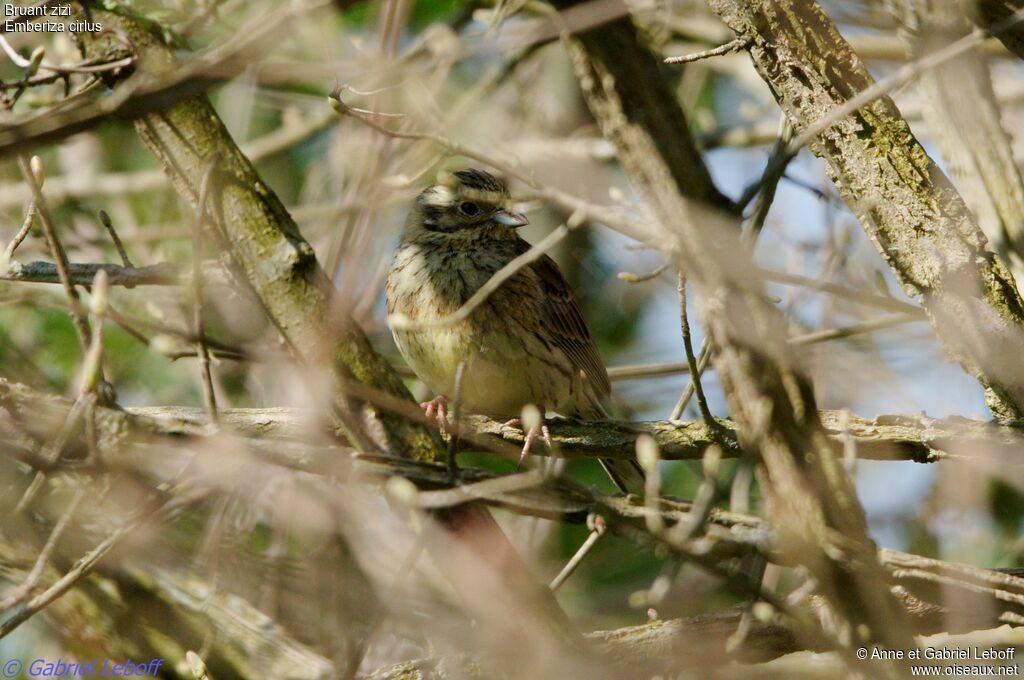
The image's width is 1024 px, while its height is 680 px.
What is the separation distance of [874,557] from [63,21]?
386 centimetres

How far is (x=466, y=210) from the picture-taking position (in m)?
5.65

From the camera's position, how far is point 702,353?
4145mm

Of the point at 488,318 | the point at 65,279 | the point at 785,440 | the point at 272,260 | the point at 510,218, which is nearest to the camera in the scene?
the point at 785,440

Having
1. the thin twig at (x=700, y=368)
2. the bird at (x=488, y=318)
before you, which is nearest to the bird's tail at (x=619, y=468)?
the bird at (x=488, y=318)

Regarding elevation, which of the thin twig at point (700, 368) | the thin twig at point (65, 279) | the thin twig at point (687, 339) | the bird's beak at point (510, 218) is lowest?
the thin twig at point (700, 368)

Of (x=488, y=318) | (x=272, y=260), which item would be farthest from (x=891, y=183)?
(x=272, y=260)

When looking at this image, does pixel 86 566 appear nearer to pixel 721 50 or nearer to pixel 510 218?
pixel 721 50

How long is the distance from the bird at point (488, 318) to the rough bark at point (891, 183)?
165 cm

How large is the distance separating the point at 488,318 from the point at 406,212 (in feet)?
6.03

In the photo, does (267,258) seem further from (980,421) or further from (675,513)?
(980,421)

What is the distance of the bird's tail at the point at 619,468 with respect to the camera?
5.48 m

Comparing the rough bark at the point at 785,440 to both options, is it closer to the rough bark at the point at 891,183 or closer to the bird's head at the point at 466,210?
the rough bark at the point at 891,183

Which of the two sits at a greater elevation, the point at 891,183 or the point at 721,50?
the point at 721,50

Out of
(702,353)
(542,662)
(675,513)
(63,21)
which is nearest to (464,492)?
(675,513)
